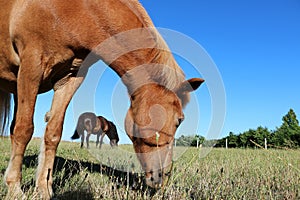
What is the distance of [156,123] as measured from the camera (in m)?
3.12

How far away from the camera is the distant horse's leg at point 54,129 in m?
3.54

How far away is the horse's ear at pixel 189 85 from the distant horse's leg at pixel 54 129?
1.38 m

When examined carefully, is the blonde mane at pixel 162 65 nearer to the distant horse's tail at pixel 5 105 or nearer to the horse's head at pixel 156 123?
the horse's head at pixel 156 123

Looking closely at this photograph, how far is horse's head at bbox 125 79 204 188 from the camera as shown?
3086 millimetres

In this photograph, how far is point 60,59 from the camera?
3.38 meters

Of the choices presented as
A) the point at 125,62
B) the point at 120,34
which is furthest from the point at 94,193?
the point at 120,34

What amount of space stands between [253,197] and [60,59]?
2336 millimetres

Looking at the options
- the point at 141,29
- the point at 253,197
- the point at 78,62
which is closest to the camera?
the point at 253,197

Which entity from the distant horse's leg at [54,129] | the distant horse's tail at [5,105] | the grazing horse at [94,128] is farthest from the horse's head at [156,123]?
the grazing horse at [94,128]

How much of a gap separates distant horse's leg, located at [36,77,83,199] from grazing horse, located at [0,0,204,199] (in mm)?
17

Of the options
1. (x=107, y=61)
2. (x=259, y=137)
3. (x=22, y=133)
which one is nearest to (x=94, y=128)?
(x=259, y=137)

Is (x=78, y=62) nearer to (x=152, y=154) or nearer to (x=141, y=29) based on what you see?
(x=141, y=29)

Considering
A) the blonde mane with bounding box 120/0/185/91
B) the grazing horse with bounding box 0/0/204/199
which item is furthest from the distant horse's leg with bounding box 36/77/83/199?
the blonde mane with bounding box 120/0/185/91

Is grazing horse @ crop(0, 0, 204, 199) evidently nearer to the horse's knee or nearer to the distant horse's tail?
the horse's knee
